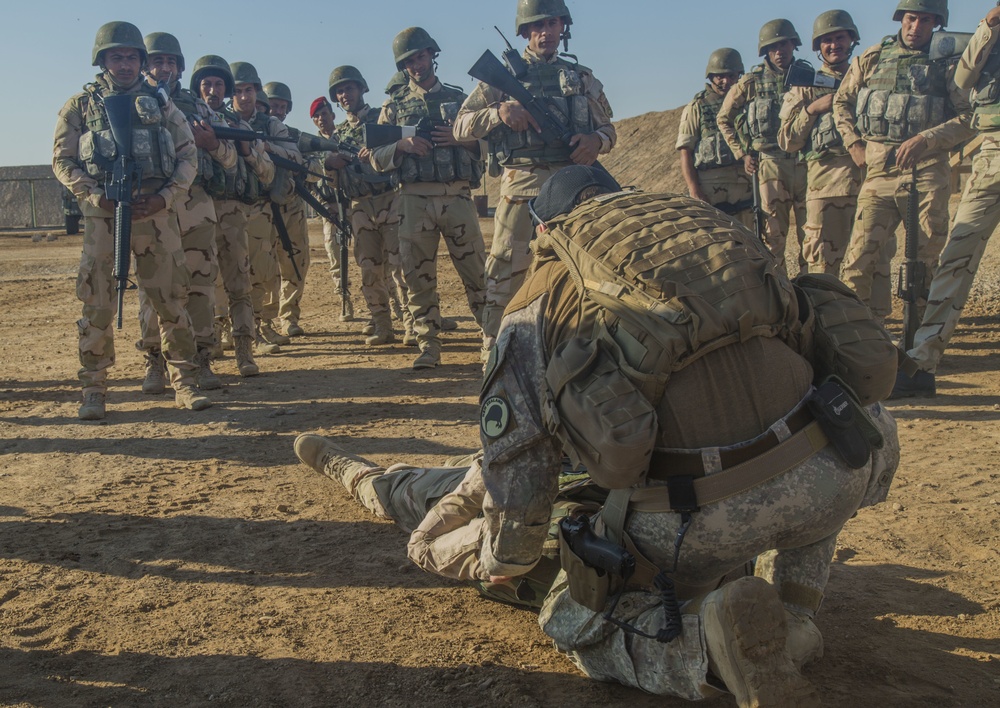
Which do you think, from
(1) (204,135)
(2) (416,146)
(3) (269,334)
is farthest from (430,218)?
(3) (269,334)

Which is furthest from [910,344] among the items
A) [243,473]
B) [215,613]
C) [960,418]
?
[215,613]

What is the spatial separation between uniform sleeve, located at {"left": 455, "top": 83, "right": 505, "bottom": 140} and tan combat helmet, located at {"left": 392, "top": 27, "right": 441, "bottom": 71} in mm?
1328

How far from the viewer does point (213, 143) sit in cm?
816

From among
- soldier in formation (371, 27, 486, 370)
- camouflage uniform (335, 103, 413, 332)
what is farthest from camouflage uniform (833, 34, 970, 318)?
camouflage uniform (335, 103, 413, 332)

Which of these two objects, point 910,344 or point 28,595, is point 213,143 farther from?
point 910,344

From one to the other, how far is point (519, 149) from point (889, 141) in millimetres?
2715

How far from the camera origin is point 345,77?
35.9 feet

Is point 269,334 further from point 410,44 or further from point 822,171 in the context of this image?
point 822,171

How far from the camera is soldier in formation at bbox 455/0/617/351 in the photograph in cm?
741

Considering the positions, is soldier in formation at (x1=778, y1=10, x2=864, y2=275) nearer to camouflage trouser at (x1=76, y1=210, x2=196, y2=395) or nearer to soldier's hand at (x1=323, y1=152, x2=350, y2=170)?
soldier's hand at (x1=323, y1=152, x2=350, y2=170)

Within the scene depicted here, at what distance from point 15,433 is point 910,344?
6.22 metres

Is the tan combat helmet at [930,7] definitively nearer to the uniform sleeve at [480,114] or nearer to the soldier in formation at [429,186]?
the uniform sleeve at [480,114]

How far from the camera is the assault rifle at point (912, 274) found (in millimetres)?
7227

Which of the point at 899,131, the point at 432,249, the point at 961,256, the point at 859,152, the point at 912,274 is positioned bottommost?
the point at 912,274
